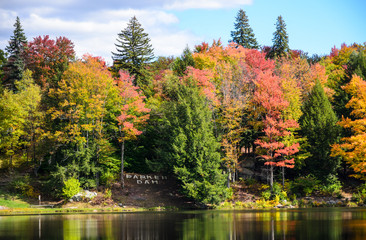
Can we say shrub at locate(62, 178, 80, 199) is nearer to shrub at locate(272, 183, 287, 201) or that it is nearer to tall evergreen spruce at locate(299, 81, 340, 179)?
shrub at locate(272, 183, 287, 201)

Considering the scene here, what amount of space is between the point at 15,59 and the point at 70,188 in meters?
32.5

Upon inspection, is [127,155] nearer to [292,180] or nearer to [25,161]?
[25,161]

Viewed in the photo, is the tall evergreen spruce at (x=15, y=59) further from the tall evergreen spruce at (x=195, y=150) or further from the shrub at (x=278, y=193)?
the shrub at (x=278, y=193)

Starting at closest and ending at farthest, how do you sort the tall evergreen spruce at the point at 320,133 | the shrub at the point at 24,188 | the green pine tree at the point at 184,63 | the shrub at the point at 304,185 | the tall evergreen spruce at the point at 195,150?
the tall evergreen spruce at the point at 195,150 < the shrub at the point at 24,188 < the shrub at the point at 304,185 < the tall evergreen spruce at the point at 320,133 < the green pine tree at the point at 184,63

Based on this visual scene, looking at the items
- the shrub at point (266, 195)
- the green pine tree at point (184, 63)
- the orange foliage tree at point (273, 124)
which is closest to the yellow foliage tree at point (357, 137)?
the orange foliage tree at point (273, 124)

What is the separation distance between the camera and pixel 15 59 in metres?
74.1

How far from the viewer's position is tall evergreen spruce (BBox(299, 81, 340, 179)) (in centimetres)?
5469

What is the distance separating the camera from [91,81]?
5534 cm

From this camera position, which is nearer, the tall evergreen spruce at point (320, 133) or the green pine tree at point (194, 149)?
the green pine tree at point (194, 149)

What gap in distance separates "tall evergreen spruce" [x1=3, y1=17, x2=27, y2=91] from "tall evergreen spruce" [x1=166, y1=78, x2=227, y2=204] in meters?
31.9

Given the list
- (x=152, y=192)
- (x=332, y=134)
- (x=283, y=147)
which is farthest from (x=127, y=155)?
(x=332, y=134)

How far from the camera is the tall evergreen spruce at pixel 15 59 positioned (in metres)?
73.1

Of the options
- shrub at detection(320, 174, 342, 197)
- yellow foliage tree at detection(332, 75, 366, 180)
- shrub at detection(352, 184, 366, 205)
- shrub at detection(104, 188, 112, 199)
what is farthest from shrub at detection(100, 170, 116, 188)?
shrub at detection(352, 184, 366, 205)

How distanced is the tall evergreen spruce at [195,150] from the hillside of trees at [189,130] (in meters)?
0.12
